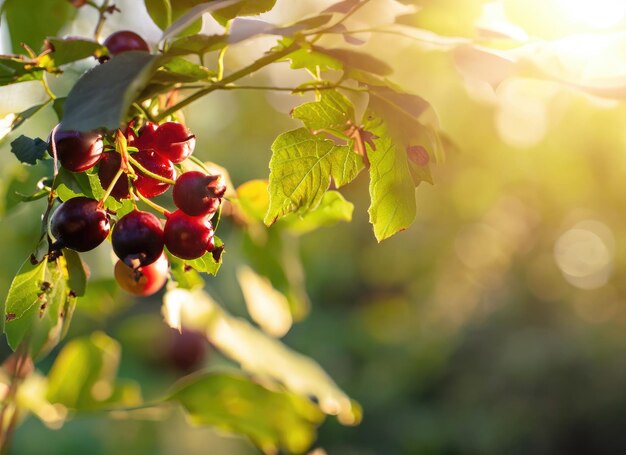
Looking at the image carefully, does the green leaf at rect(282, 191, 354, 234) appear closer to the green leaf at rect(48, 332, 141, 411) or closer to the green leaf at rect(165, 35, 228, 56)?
the green leaf at rect(165, 35, 228, 56)

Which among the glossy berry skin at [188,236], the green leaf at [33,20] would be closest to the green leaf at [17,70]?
the glossy berry skin at [188,236]

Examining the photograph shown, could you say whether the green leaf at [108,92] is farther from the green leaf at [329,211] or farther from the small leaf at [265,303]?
the small leaf at [265,303]

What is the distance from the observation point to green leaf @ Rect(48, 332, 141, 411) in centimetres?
97

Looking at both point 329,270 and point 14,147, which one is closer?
point 14,147

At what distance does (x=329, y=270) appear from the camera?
404 cm

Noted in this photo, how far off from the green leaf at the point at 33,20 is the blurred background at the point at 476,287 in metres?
2.14

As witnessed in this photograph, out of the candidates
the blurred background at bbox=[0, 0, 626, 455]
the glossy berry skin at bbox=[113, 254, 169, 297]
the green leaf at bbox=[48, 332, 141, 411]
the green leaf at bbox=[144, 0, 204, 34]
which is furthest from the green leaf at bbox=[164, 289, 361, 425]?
the blurred background at bbox=[0, 0, 626, 455]

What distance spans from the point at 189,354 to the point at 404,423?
6.27 feet

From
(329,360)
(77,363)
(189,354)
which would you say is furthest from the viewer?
(329,360)

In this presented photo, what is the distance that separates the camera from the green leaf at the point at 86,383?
3.19ft

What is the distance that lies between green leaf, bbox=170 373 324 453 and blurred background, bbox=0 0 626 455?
1725 millimetres

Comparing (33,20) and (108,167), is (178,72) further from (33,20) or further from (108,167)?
(33,20)

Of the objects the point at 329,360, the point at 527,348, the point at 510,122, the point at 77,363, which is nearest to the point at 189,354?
the point at 77,363

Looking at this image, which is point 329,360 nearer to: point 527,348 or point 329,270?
point 329,270
